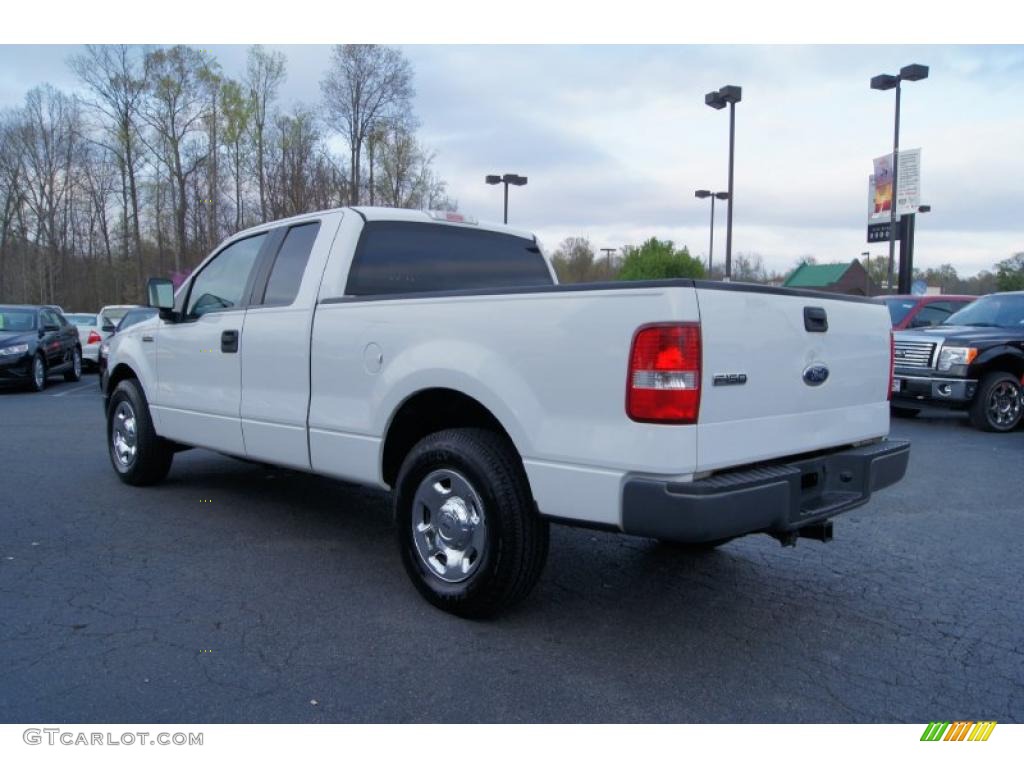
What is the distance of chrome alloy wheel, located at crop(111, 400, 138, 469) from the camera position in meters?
6.34

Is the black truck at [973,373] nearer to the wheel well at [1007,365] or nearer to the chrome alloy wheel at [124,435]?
the wheel well at [1007,365]

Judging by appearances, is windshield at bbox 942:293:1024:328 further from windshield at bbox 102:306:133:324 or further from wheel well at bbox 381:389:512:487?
windshield at bbox 102:306:133:324

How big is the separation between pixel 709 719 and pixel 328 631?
1.69 metres

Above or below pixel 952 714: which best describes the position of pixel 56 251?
above

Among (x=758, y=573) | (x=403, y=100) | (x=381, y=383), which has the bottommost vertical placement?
(x=758, y=573)

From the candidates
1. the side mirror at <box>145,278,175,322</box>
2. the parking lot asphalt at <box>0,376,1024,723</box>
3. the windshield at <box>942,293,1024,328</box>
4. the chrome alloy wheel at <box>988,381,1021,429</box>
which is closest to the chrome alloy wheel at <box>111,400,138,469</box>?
the parking lot asphalt at <box>0,376,1024,723</box>

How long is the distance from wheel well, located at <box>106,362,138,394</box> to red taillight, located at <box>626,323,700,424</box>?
490 cm

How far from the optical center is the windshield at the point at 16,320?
15.0m

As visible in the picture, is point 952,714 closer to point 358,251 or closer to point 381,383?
point 381,383

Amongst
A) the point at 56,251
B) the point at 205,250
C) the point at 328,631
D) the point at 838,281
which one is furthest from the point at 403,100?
the point at 838,281

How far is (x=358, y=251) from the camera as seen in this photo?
4.59 meters

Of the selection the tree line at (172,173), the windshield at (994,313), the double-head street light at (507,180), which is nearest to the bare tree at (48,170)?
the tree line at (172,173)

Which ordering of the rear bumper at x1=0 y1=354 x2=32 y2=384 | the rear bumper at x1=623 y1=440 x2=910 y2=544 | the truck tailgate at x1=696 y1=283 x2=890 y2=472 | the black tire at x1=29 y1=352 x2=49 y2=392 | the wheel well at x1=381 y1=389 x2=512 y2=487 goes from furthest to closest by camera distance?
the black tire at x1=29 y1=352 x2=49 y2=392
the rear bumper at x1=0 y1=354 x2=32 y2=384
the wheel well at x1=381 y1=389 x2=512 y2=487
the truck tailgate at x1=696 y1=283 x2=890 y2=472
the rear bumper at x1=623 y1=440 x2=910 y2=544

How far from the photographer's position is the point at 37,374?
47.9 feet
